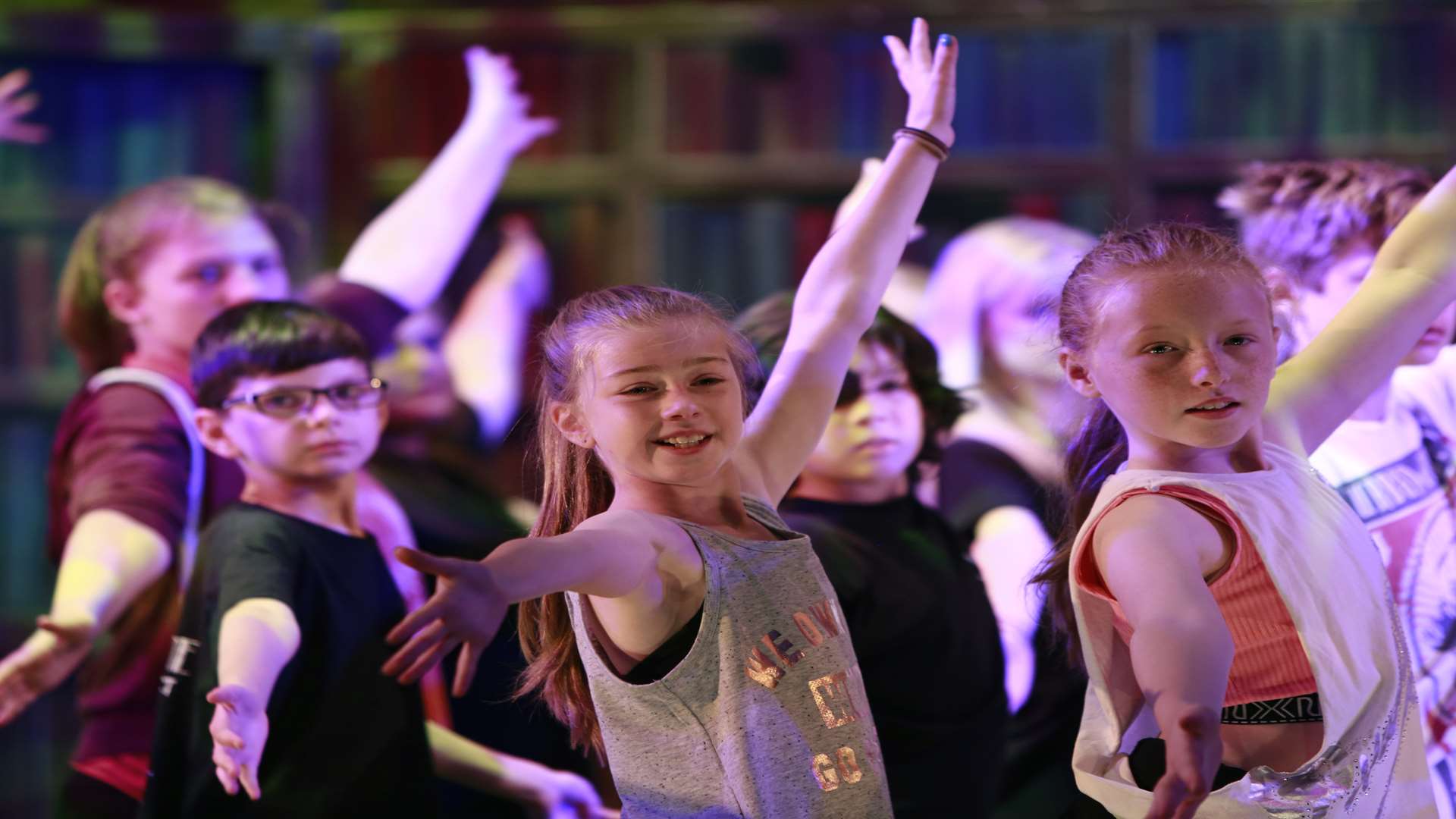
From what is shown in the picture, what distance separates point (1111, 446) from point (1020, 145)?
1.54 metres

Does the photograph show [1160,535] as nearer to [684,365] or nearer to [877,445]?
[684,365]

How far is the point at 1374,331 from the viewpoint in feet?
5.00

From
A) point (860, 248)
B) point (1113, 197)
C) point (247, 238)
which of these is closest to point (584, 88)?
point (247, 238)

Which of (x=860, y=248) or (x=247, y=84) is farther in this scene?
(x=247, y=84)

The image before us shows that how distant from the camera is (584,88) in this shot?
9.85ft

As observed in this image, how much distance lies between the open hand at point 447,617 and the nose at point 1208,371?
0.66 meters

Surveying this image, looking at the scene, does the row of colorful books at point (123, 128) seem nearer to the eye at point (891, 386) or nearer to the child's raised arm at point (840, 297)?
the eye at point (891, 386)

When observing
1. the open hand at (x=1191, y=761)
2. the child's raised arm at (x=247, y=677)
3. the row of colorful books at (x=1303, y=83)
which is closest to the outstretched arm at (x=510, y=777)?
the child's raised arm at (x=247, y=677)

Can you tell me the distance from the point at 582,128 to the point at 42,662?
1.52 m

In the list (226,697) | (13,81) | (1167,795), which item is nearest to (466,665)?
(1167,795)

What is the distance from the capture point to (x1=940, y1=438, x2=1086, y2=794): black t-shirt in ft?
7.47

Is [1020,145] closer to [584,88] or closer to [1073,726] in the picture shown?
[584,88]

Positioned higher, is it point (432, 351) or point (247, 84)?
point (247, 84)

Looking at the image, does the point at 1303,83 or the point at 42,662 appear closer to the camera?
the point at 42,662
